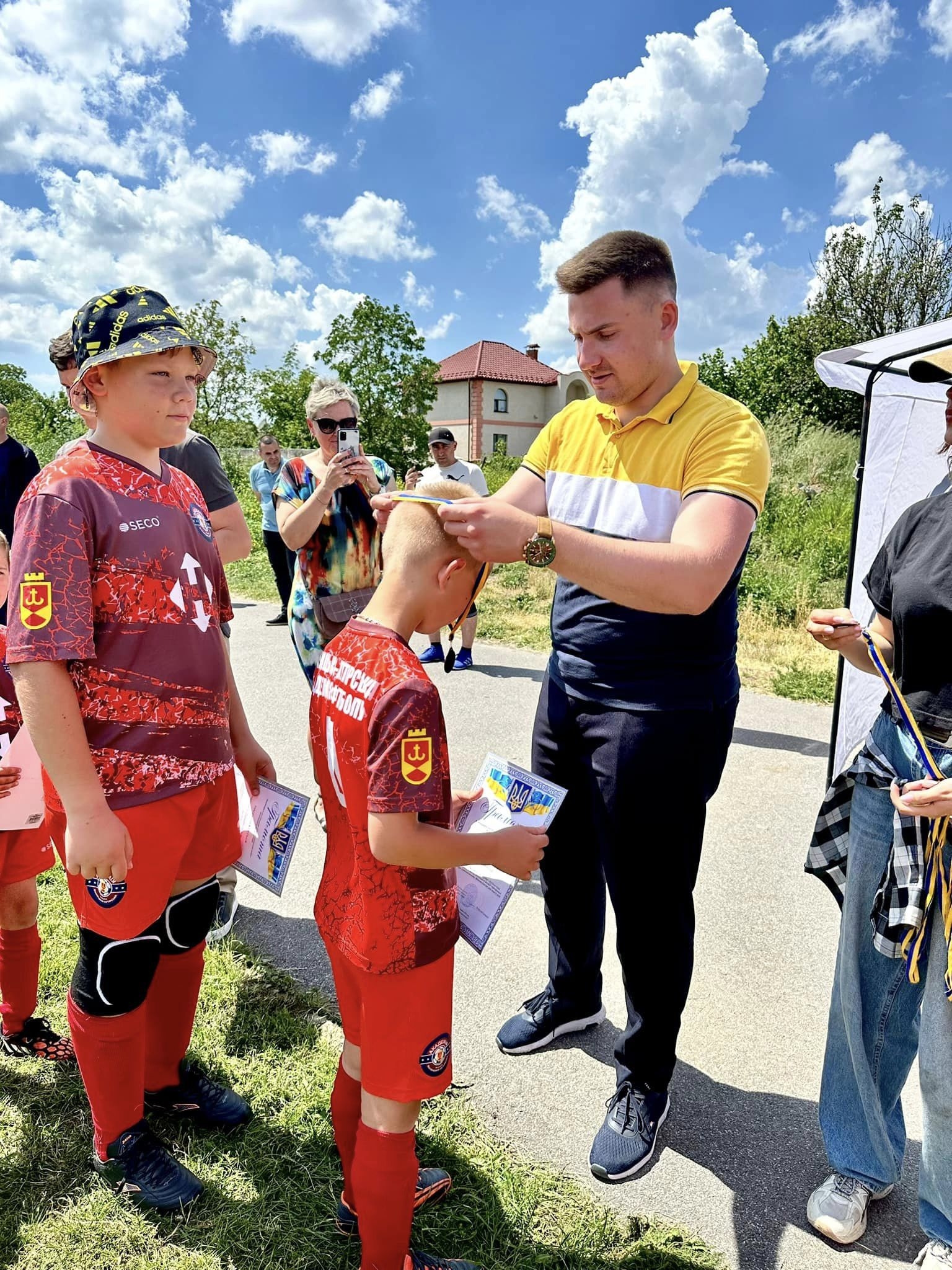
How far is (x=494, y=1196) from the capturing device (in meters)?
2.10

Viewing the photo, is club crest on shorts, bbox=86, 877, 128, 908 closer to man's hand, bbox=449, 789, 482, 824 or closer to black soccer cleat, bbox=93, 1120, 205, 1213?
black soccer cleat, bbox=93, 1120, 205, 1213

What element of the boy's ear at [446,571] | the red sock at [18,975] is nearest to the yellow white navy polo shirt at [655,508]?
the boy's ear at [446,571]

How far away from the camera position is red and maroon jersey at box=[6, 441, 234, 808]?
1.70 metres

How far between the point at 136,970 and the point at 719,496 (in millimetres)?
1803

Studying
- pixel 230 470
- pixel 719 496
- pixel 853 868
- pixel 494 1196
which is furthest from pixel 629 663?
pixel 230 470

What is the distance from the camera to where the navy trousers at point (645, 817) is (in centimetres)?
A: 212

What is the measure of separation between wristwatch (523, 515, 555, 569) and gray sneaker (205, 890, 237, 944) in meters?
2.29

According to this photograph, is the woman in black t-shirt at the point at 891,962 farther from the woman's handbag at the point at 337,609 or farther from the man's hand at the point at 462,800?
the woman's handbag at the point at 337,609

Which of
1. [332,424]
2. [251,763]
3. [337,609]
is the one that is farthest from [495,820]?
[332,424]

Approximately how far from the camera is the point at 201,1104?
7.79ft

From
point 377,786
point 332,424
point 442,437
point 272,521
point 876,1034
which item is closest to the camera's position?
point 377,786

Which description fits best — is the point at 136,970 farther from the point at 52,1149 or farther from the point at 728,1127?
the point at 728,1127

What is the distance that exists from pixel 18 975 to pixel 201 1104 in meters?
0.74

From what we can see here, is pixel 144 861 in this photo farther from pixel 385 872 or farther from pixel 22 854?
pixel 22 854
